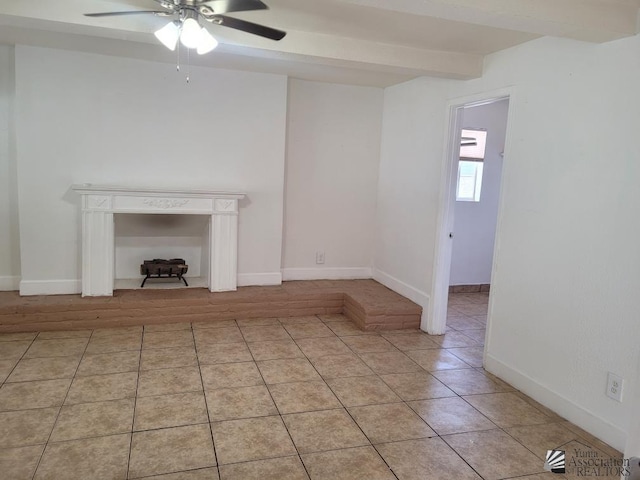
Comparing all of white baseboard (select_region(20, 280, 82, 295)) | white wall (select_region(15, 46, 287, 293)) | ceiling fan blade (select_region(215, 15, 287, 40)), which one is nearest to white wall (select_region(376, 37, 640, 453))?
ceiling fan blade (select_region(215, 15, 287, 40))

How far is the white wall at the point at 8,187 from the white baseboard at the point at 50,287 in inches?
10.2

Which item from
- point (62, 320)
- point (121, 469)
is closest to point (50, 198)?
point (62, 320)

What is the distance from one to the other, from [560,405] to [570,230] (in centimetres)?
109

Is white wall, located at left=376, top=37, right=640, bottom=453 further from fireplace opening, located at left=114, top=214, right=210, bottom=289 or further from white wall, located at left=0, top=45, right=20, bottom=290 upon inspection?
white wall, located at left=0, top=45, right=20, bottom=290

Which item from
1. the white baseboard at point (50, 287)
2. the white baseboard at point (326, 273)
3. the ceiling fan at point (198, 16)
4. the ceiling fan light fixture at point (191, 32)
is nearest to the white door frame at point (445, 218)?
the white baseboard at point (326, 273)

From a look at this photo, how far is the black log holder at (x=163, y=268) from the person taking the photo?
4.45 meters

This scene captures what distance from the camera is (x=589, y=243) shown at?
2.67 meters

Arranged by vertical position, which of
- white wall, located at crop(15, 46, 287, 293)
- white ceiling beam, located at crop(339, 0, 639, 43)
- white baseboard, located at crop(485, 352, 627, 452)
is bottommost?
white baseboard, located at crop(485, 352, 627, 452)

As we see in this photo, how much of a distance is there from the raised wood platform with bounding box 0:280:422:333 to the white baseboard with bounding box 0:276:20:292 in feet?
0.50

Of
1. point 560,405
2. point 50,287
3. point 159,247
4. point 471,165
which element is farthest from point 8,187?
point 471,165

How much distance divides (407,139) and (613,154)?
236cm

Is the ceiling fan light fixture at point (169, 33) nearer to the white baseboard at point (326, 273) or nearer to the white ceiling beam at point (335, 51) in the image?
the white ceiling beam at point (335, 51)

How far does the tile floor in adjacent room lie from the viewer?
2250mm

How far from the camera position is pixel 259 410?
2.75 m
